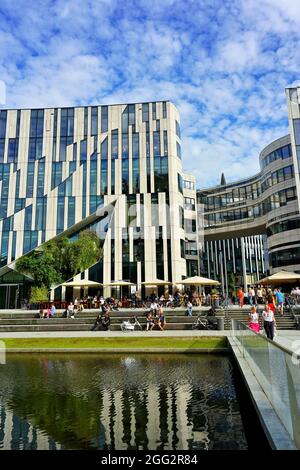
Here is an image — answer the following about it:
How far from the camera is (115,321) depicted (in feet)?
87.7

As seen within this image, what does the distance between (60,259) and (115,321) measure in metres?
21.3

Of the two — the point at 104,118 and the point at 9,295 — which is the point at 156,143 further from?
the point at 9,295

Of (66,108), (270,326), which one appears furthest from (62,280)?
(270,326)

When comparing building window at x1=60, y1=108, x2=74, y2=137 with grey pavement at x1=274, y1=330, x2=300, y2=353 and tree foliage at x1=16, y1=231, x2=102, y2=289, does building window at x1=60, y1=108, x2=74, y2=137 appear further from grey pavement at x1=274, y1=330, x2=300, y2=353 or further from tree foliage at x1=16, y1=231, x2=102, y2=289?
grey pavement at x1=274, y1=330, x2=300, y2=353

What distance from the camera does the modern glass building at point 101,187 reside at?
153 feet

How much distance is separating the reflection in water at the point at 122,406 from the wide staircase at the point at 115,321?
372 inches

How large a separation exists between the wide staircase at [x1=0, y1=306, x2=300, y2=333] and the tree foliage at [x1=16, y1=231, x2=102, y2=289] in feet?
43.0

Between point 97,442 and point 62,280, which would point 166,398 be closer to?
point 97,442

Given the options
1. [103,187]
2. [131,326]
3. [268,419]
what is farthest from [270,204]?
[268,419]

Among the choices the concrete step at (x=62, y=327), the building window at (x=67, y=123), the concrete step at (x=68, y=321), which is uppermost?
the building window at (x=67, y=123)

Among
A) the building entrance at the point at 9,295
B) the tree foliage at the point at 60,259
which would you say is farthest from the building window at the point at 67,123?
the building entrance at the point at 9,295

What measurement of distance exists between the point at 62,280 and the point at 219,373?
35.2 metres

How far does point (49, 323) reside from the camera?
27.9 metres
